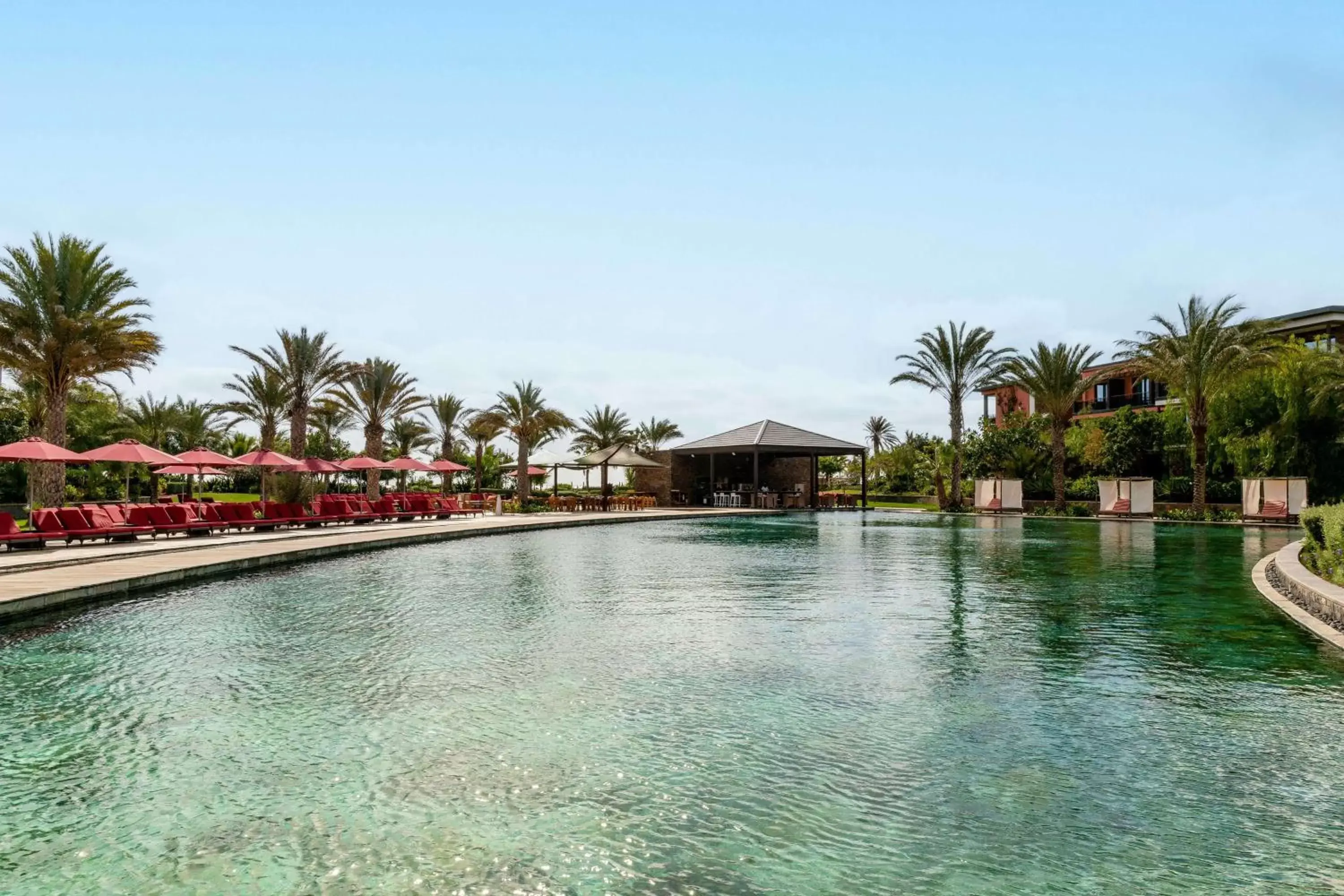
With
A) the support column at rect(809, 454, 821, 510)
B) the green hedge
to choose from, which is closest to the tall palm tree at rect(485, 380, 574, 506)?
the support column at rect(809, 454, 821, 510)

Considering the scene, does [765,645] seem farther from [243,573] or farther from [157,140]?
[157,140]

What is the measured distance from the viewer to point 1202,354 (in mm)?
28984

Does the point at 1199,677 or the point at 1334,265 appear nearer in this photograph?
the point at 1199,677

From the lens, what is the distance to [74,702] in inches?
239

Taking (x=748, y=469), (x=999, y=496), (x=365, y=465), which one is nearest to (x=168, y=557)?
(x=365, y=465)

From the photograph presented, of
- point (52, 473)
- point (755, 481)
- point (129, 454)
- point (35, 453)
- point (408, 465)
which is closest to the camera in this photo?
point (35, 453)

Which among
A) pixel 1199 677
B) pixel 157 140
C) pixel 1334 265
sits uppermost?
pixel 1334 265

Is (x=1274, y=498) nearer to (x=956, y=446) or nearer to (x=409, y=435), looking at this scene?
(x=956, y=446)

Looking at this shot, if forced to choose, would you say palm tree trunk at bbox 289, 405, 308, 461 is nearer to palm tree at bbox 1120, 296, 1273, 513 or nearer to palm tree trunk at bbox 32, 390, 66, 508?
palm tree trunk at bbox 32, 390, 66, 508

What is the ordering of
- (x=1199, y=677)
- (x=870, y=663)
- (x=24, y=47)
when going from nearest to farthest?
1. (x=1199, y=677)
2. (x=870, y=663)
3. (x=24, y=47)

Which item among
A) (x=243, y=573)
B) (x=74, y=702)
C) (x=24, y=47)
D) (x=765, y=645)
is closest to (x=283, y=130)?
(x=24, y=47)

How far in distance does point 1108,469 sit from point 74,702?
41.0 metres

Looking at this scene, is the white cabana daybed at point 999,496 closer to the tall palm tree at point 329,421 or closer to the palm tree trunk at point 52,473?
the tall palm tree at point 329,421

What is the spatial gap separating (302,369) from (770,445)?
18.9 metres
